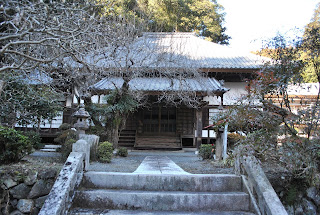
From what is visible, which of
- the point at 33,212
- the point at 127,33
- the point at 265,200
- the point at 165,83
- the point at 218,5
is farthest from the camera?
the point at 218,5

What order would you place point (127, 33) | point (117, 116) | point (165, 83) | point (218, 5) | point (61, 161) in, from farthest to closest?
point (218, 5)
point (165, 83)
point (117, 116)
point (127, 33)
point (61, 161)

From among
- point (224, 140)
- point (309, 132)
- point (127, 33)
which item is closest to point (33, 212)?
point (309, 132)

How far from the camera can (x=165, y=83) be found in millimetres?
11297

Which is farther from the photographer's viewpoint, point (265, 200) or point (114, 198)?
point (114, 198)

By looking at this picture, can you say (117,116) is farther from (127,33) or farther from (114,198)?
(114,198)

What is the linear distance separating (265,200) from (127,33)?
6025 mm

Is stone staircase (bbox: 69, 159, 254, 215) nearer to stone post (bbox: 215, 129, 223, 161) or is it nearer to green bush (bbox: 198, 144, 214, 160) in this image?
stone post (bbox: 215, 129, 223, 161)

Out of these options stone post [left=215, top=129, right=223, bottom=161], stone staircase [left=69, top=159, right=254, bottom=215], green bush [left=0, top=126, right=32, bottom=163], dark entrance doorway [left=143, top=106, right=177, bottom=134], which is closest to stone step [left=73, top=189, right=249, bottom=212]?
stone staircase [left=69, top=159, right=254, bottom=215]

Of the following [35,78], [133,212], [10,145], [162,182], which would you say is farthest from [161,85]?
[133,212]

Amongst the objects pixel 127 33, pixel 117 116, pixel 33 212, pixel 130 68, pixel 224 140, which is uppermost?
pixel 127 33

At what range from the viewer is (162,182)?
3.74m

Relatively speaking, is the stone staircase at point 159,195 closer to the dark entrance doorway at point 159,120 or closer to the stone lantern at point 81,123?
the stone lantern at point 81,123

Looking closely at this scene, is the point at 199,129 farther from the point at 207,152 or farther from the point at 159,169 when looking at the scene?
the point at 159,169

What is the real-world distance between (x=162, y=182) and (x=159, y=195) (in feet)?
1.20
